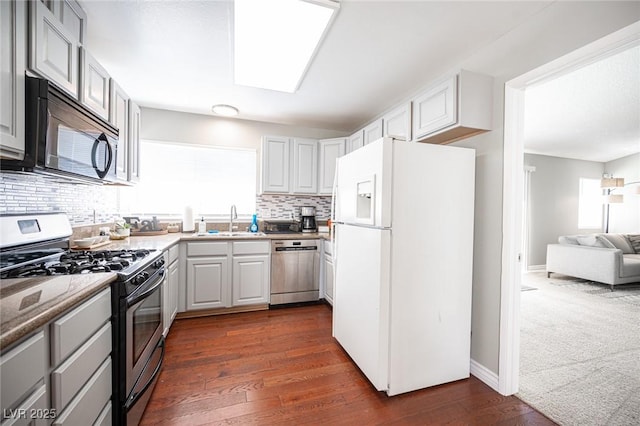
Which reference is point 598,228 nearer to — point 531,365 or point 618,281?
point 618,281

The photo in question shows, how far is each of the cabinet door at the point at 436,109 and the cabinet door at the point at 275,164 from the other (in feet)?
5.97

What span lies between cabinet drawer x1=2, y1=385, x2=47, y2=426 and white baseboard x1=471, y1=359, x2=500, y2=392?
233cm

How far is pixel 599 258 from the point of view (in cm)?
418

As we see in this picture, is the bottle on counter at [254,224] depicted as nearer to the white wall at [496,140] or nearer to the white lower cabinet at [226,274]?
the white lower cabinet at [226,274]

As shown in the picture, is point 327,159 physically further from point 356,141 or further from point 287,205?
point 287,205

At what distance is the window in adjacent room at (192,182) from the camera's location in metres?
3.30

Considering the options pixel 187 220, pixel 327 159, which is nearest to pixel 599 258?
pixel 327 159

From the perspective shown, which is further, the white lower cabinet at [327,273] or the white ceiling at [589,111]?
the white lower cabinet at [327,273]

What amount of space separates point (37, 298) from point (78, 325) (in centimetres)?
16

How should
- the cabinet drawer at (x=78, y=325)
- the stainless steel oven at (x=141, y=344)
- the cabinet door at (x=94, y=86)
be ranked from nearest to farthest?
the cabinet drawer at (x=78, y=325) → the stainless steel oven at (x=141, y=344) → the cabinet door at (x=94, y=86)

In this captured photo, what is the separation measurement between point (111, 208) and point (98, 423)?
2395 millimetres

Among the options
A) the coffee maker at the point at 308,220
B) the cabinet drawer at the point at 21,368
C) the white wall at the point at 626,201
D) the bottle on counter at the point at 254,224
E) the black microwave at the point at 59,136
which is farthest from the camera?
the white wall at the point at 626,201

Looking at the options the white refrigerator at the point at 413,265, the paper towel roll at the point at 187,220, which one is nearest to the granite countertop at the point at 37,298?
the white refrigerator at the point at 413,265

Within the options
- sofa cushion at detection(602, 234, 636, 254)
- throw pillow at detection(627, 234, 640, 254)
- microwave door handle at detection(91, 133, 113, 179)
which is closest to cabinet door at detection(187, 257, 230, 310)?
microwave door handle at detection(91, 133, 113, 179)
